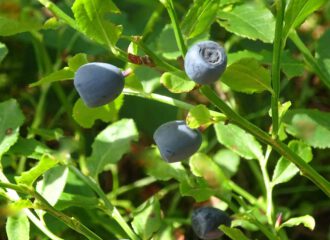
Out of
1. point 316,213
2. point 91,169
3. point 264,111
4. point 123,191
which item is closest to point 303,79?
point 264,111

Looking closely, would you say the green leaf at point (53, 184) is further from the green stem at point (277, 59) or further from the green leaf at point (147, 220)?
the green stem at point (277, 59)

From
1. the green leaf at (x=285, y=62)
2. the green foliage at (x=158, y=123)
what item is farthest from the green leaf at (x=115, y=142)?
the green leaf at (x=285, y=62)

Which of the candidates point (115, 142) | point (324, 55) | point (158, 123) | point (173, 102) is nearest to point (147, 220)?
point (115, 142)

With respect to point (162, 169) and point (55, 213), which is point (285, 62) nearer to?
point (162, 169)

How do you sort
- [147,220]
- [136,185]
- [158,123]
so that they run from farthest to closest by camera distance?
[158,123] → [136,185] → [147,220]

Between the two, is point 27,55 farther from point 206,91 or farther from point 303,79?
point 206,91

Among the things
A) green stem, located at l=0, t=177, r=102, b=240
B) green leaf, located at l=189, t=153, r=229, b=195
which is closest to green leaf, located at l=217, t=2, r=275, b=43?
green leaf, located at l=189, t=153, r=229, b=195

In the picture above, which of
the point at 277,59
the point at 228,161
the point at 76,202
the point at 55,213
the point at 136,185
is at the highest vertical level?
the point at 277,59
